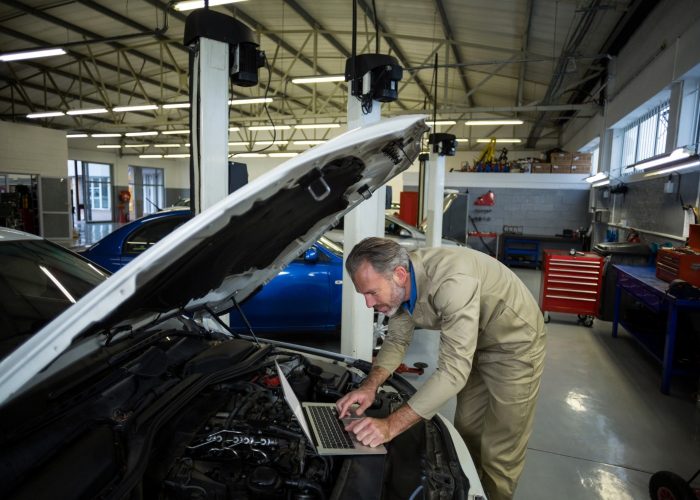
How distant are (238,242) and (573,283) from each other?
4807 millimetres

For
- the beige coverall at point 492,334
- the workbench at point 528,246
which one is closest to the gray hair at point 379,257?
the beige coverall at point 492,334

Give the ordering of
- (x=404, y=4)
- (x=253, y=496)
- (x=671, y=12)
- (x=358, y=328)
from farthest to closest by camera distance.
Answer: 1. (x=404, y=4)
2. (x=671, y=12)
3. (x=358, y=328)
4. (x=253, y=496)

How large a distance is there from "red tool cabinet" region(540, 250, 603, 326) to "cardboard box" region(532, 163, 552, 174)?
597 centimetres

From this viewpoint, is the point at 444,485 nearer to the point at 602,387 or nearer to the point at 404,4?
the point at 602,387

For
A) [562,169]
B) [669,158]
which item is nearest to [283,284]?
[669,158]

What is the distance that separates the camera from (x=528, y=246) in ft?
32.4

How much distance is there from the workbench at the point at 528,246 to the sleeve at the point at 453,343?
29.7 ft

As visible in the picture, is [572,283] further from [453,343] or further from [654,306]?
[453,343]

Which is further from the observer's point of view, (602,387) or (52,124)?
(52,124)

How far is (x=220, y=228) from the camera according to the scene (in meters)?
0.96

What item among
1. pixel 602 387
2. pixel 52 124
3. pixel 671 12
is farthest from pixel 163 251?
pixel 52 124

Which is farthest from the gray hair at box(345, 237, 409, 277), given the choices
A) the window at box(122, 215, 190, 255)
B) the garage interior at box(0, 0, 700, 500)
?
the window at box(122, 215, 190, 255)

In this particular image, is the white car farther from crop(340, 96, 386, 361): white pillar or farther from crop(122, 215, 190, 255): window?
crop(122, 215, 190, 255): window

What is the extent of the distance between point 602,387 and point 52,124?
17372mm
